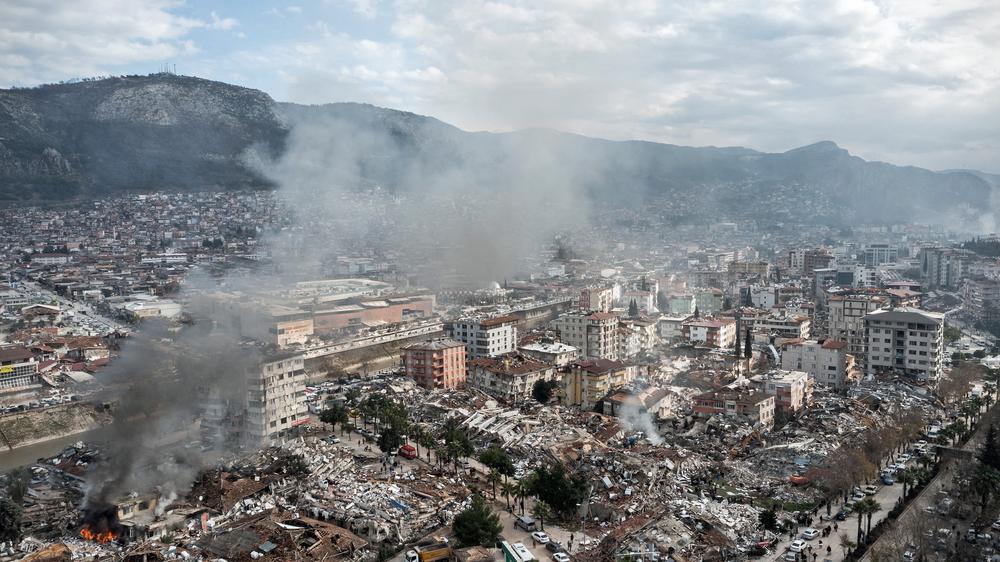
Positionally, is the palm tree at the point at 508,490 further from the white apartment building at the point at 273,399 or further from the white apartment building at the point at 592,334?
the white apartment building at the point at 592,334


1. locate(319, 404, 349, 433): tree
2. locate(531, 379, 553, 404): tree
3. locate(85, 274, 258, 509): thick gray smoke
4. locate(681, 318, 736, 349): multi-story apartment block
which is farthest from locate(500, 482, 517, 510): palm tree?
locate(681, 318, 736, 349): multi-story apartment block

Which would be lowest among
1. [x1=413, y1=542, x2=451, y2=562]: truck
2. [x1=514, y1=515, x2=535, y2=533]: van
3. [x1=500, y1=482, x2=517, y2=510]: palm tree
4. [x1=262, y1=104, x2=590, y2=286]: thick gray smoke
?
[x1=514, y1=515, x2=535, y2=533]: van

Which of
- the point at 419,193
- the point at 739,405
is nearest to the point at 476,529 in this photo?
the point at 739,405

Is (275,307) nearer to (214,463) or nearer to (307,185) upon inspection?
(214,463)

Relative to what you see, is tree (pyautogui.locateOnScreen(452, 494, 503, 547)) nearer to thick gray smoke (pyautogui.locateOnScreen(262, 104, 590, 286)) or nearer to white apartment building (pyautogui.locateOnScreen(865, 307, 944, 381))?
white apartment building (pyautogui.locateOnScreen(865, 307, 944, 381))

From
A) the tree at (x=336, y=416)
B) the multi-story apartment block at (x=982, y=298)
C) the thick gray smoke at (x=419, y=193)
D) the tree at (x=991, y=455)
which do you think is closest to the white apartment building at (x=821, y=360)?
the tree at (x=991, y=455)
